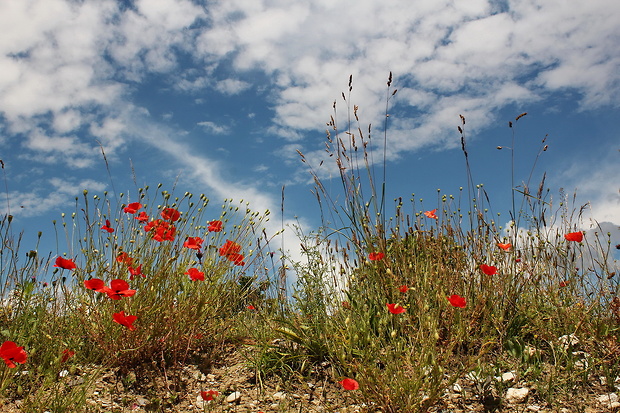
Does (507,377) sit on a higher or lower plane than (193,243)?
lower

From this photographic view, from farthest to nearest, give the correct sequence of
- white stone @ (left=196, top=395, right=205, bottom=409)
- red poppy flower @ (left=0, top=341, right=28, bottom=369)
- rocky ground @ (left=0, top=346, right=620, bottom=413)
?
white stone @ (left=196, top=395, right=205, bottom=409)
rocky ground @ (left=0, top=346, right=620, bottom=413)
red poppy flower @ (left=0, top=341, right=28, bottom=369)

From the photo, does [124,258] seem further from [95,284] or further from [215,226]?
[215,226]

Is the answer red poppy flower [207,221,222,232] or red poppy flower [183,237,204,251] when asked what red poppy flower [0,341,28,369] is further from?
red poppy flower [207,221,222,232]

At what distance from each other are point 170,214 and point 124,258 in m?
0.41

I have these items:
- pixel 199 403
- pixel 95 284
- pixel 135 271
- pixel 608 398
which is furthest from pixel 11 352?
pixel 608 398

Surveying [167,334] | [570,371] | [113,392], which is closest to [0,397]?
[113,392]

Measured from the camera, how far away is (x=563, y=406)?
8.08ft

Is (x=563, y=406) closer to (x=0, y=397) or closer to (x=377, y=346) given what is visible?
(x=377, y=346)

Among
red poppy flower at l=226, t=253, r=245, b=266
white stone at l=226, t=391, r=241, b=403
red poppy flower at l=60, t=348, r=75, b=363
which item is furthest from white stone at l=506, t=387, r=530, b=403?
red poppy flower at l=60, t=348, r=75, b=363

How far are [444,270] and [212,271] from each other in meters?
1.60

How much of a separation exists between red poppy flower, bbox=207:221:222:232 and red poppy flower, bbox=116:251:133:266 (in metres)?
0.57

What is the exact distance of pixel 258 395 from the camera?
2.66 m

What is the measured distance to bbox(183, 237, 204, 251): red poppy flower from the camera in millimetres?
3041

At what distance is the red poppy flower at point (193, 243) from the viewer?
304cm
